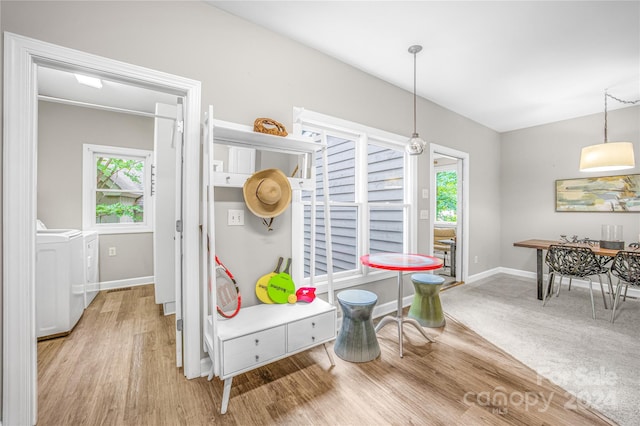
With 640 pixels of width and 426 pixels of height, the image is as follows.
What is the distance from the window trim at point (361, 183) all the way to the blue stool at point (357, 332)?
1.66ft

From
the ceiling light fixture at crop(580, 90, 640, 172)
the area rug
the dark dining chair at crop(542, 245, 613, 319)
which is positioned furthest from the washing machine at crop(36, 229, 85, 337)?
the ceiling light fixture at crop(580, 90, 640, 172)

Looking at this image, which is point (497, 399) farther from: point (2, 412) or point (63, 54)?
point (63, 54)

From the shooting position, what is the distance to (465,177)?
4.38 metres

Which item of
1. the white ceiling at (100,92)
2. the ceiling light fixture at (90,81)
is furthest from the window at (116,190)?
the ceiling light fixture at (90,81)

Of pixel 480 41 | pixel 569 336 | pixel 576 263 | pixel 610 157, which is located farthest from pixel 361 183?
pixel 610 157

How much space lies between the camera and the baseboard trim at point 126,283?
12.8 ft

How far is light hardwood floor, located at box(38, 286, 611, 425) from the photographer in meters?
1.55

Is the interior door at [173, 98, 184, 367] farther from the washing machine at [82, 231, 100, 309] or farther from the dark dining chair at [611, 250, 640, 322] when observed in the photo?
the dark dining chair at [611, 250, 640, 322]

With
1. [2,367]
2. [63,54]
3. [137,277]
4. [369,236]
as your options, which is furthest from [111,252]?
[369,236]

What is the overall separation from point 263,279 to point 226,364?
26.5 inches

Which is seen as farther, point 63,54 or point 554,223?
point 554,223

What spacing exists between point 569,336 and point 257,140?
10.9 feet

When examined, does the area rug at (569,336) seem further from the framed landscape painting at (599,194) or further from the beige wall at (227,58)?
the framed landscape painting at (599,194)

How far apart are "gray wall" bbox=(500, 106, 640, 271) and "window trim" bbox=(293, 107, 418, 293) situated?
278 cm
